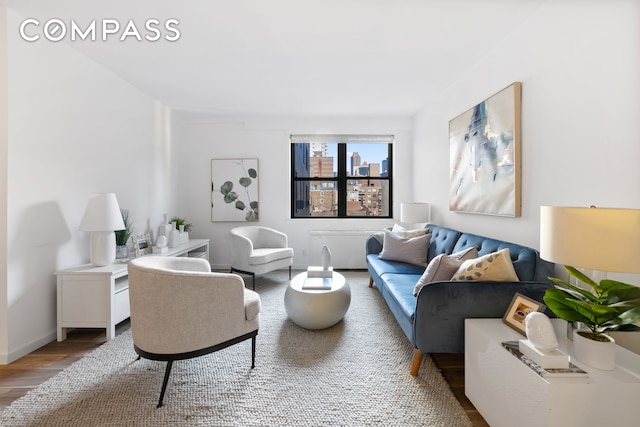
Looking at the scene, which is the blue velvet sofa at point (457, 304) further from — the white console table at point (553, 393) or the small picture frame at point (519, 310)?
the white console table at point (553, 393)

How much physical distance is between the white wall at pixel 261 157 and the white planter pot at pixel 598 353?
3.64m

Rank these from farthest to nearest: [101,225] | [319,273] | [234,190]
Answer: [234,190]
[319,273]
[101,225]

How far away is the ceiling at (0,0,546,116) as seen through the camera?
6.81 feet

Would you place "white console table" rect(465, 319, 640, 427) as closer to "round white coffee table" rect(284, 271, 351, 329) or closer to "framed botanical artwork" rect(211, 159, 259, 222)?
"round white coffee table" rect(284, 271, 351, 329)

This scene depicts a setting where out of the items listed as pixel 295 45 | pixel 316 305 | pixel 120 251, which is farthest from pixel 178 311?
pixel 295 45

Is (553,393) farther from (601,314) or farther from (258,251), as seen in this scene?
(258,251)

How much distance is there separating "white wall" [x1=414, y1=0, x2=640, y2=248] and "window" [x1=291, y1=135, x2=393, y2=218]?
2.35 m

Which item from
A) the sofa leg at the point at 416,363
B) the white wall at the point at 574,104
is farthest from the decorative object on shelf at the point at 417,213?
the sofa leg at the point at 416,363

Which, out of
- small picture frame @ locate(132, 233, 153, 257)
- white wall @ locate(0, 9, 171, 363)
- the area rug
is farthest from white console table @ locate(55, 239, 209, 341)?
small picture frame @ locate(132, 233, 153, 257)

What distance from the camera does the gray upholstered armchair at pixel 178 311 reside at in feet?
5.49

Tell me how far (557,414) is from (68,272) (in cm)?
321

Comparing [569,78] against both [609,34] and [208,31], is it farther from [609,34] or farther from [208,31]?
[208,31]

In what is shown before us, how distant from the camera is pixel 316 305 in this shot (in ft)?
8.02

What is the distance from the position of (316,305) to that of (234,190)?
296cm
